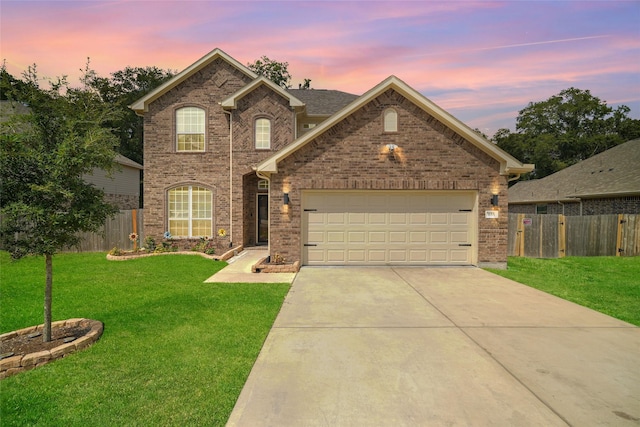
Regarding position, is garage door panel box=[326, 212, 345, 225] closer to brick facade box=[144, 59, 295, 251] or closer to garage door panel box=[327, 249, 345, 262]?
garage door panel box=[327, 249, 345, 262]

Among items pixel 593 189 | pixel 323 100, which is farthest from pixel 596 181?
pixel 323 100

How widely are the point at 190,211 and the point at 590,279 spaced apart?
14.5m

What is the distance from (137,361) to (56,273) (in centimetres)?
785

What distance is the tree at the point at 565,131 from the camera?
136ft

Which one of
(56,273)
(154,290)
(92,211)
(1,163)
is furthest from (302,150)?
(56,273)

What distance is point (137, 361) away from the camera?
14.2ft

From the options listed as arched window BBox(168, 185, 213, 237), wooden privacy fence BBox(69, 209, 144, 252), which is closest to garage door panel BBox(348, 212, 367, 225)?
arched window BBox(168, 185, 213, 237)

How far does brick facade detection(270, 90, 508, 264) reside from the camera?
421 inches

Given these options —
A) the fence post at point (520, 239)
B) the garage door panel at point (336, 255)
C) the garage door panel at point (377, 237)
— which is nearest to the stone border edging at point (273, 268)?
the garage door panel at point (336, 255)

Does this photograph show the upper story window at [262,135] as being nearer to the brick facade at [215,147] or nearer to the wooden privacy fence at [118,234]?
the brick facade at [215,147]

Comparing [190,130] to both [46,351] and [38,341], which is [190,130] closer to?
[38,341]

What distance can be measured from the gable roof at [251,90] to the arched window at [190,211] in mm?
3829

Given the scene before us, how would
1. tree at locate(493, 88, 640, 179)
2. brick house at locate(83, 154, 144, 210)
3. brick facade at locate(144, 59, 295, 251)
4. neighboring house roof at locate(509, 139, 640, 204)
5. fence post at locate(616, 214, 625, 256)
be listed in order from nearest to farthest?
fence post at locate(616, 214, 625, 256) < brick facade at locate(144, 59, 295, 251) < neighboring house roof at locate(509, 139, 640, 204) < brick house at locate(83, 154, 144, 210) < tree at locate(493, 88, 640, 179)

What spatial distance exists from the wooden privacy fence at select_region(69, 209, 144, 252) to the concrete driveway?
10.9 metres
